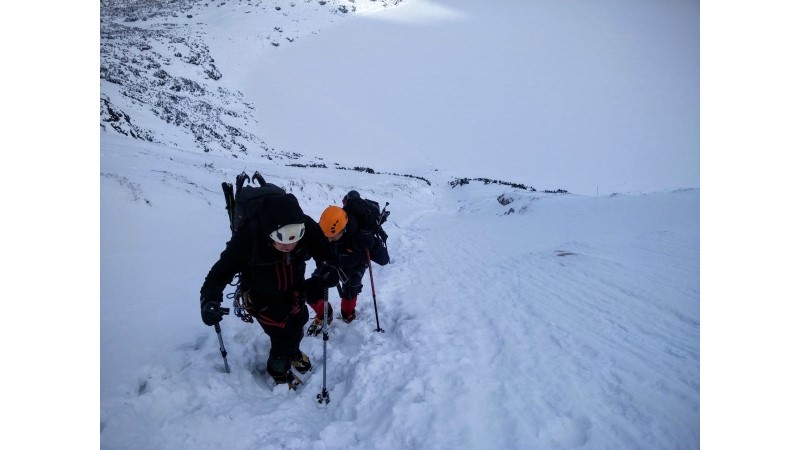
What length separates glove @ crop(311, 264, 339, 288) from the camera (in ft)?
12.3

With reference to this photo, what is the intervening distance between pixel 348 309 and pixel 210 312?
2.26 m

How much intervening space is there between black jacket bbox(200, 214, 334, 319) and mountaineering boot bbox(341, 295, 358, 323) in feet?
4.31

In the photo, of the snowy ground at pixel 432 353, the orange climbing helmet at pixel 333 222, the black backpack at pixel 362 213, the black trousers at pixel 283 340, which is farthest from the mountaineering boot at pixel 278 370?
the black backpack at pixel 362 213

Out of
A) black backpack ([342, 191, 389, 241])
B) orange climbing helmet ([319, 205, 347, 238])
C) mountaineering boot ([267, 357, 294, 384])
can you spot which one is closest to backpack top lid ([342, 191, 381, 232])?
black backpack ([342, 191, 389, 241])

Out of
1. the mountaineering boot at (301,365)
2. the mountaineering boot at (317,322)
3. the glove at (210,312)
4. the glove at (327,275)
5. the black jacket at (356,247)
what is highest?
the black jacket at (356,247)

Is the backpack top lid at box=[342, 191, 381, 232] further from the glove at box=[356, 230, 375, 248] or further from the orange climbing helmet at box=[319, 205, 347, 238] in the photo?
the orange climbing helmet at box=[319, 205, 347, 238]

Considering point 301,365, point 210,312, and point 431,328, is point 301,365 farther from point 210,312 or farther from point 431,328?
point 431,328

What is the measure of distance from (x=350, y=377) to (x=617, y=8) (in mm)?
72482

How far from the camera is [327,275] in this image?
376 cm

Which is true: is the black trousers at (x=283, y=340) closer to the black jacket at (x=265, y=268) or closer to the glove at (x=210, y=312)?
the black jacket at (x=265, y=268)

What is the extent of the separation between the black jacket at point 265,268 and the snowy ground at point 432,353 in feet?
3.03

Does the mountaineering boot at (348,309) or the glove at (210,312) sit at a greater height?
the glove at (210,312)

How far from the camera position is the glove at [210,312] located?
3104 mm

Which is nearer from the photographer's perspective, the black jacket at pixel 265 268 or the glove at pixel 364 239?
the black jacket at pixel 265 268
